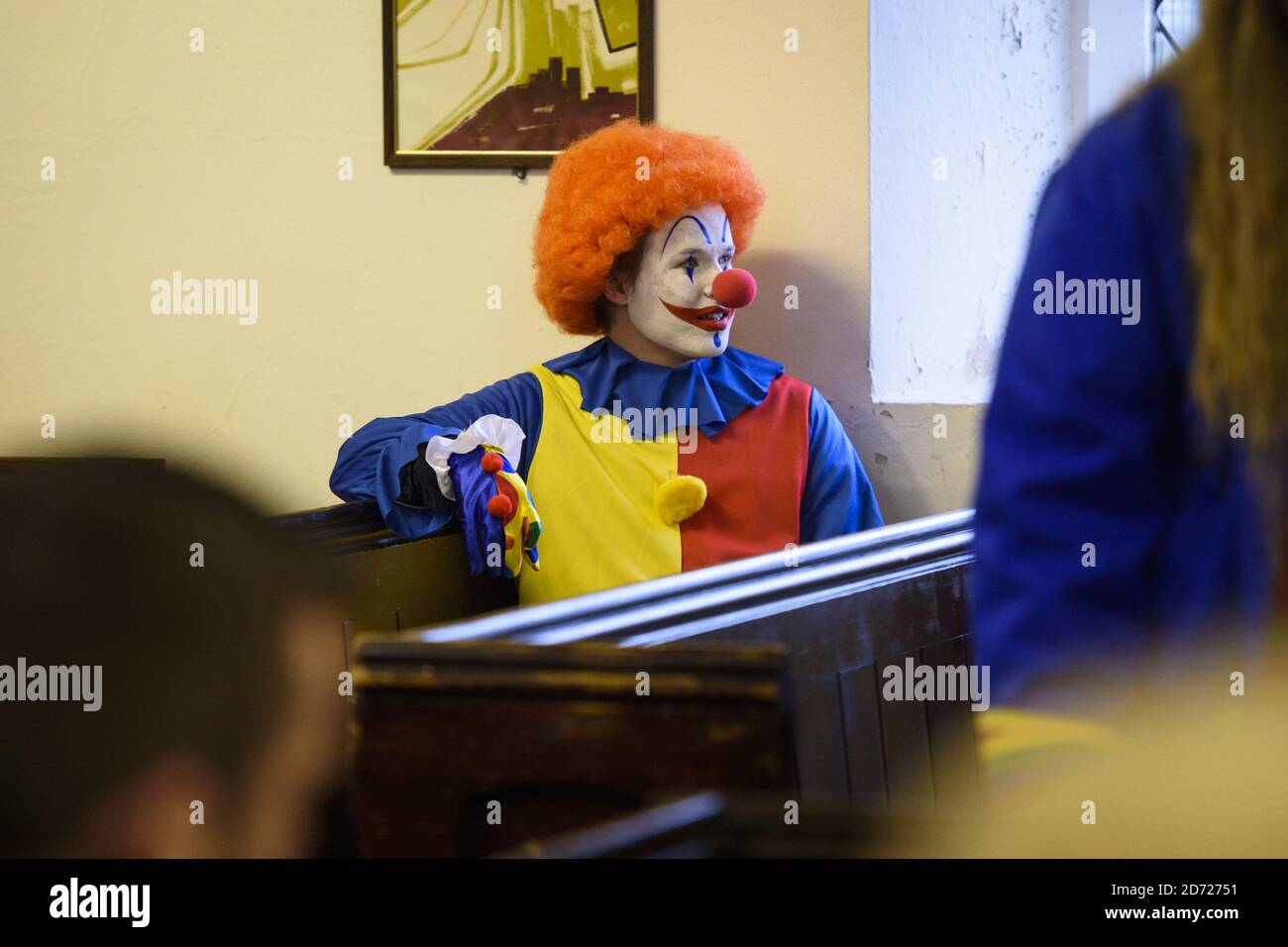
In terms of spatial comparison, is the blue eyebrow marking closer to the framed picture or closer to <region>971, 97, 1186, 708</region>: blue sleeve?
the framed picture

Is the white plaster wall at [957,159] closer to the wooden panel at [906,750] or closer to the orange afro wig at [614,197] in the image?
the orange afro wig at [614,197]

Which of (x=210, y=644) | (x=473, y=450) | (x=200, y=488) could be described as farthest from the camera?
(x=473, y=450)

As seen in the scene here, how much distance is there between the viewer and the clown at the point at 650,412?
2688 millimetres

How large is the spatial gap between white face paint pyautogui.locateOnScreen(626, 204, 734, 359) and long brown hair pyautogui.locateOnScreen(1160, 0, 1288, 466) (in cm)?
199

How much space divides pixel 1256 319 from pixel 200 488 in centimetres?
57

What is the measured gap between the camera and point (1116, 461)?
787 mm

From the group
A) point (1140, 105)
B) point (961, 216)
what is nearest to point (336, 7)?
point (961, 216)

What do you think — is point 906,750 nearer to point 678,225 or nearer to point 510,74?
point 678,225

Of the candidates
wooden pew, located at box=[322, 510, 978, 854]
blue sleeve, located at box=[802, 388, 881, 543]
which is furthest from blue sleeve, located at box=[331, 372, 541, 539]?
wooden pew, located at box=[322, 510, 978, 854]

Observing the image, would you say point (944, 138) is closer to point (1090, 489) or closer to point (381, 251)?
point (381, 251)

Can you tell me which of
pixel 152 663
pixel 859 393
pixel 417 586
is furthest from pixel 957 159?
pixel 152 663

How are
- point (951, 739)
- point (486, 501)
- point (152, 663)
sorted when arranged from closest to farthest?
point (152, 663) < point (951, 739) < point (486, 501)

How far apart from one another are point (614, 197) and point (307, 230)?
0.86 m

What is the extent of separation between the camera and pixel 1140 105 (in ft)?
2.65
